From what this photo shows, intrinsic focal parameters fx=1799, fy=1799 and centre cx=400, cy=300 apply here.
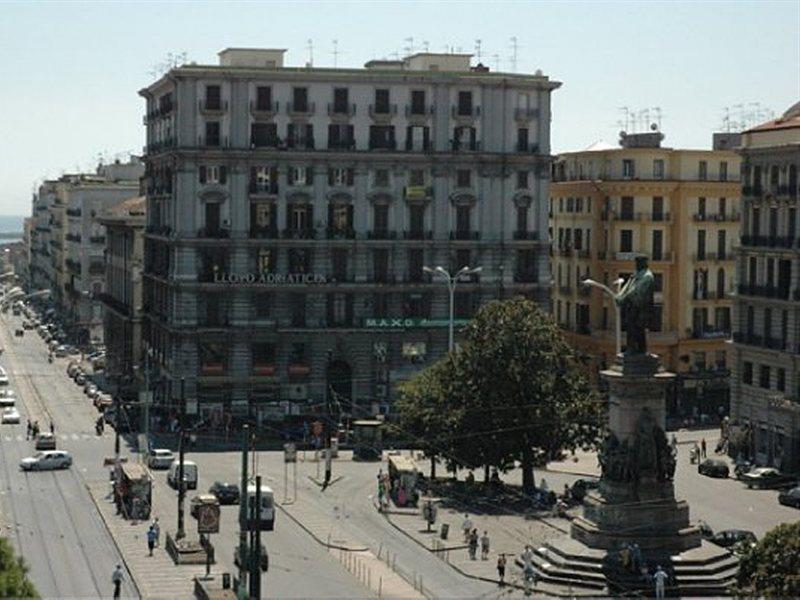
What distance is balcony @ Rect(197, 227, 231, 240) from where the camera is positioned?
376 feet

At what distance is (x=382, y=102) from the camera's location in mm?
117188

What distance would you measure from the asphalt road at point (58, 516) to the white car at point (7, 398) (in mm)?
759

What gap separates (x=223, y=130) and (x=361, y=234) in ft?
36.5

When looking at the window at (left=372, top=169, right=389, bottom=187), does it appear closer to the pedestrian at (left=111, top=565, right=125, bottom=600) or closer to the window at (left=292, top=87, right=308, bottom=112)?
the window at (left=292, top=87, right=308, bottom=112)

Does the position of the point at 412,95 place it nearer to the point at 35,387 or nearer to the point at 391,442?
the point at 391,442

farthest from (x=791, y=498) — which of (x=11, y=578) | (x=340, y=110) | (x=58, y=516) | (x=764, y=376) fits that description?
(x=11, y=578)

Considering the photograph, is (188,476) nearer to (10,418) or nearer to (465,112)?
(10,418)

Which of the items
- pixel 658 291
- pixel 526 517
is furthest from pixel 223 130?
pixel 526 517

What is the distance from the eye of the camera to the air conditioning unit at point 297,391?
11600 centimetres

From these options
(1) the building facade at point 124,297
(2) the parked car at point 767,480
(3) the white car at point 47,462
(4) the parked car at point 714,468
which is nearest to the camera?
(2) the parked car at point 767,480

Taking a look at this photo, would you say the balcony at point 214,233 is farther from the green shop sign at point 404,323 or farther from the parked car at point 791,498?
the parked car at point 791,498

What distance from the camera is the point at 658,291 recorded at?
12638 centimetres

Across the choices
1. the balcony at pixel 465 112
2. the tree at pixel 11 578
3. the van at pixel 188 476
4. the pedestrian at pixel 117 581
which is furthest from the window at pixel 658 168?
the tree at pixel 11 578

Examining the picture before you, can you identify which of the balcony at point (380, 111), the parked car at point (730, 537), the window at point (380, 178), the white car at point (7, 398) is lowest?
the parked car at point (730, 537)
